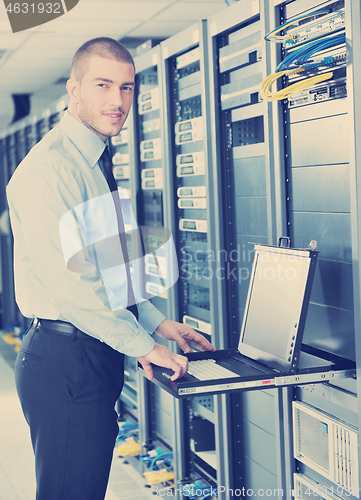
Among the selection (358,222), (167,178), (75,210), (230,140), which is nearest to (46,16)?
(167,178)

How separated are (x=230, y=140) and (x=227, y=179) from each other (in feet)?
0.49

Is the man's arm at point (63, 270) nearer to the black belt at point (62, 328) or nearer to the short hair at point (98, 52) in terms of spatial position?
the black belt at point (62, 328)

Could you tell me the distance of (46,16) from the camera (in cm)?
380

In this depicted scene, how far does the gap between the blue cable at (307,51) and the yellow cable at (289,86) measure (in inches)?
0.9

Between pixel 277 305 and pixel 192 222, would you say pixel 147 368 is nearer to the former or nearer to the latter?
pixel 277 305

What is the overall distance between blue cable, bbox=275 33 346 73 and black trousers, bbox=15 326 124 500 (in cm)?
94

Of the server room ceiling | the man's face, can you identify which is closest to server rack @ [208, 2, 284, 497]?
the man's face

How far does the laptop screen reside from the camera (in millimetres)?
1498

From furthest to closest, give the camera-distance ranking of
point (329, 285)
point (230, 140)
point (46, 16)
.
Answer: point (46, 16) → point (230, 140) → point (329, 285)

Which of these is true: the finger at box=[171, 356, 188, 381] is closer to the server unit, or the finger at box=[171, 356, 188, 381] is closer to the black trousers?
the black trousers

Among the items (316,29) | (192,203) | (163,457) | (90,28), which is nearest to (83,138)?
(316,29)

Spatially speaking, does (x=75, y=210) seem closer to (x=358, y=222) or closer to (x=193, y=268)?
(x=358, y=222)

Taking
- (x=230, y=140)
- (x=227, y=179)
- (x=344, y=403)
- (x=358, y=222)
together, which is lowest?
(x=344, y=403)

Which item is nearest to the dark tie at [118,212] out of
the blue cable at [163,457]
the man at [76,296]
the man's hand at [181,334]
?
the man at [76,296]
